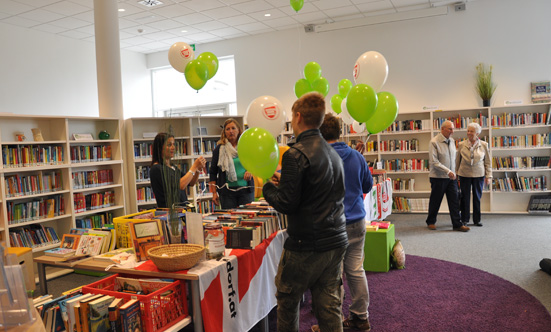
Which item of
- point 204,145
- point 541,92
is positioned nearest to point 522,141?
point 541,92

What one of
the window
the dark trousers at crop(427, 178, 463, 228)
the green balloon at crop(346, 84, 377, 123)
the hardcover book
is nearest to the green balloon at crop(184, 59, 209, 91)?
the green balloon at crop(346, 84, 377, 123)

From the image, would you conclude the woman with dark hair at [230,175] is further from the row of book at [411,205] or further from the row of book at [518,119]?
the row of book at [518,119]

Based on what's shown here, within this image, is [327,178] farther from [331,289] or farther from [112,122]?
[112,122]

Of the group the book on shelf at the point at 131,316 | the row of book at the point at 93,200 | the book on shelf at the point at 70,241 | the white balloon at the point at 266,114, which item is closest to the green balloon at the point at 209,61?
the white balloon at the point at 266,114

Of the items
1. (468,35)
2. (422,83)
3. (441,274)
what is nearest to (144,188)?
(441,274)

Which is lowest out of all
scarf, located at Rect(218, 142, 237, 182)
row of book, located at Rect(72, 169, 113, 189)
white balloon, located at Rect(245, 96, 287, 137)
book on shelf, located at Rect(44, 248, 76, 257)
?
book on shelf, located at Rect(44, 248, 76, 257)

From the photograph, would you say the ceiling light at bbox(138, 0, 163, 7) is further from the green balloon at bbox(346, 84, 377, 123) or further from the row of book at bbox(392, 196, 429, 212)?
the row of book at bbox(392, 196, 429, 212)

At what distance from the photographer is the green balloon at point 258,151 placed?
2477mm

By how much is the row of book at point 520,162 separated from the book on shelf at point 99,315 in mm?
7633

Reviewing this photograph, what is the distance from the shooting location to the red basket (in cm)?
206

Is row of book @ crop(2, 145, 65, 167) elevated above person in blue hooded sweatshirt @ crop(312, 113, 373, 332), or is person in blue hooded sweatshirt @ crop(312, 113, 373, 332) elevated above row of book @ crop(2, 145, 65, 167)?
row of book @ crop(2, 145, 65, 167)

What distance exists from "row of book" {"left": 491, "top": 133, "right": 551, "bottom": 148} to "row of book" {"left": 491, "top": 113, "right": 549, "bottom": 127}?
0.79 ft

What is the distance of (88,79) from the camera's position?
9.22 meters

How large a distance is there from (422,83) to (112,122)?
6057 millimetres
